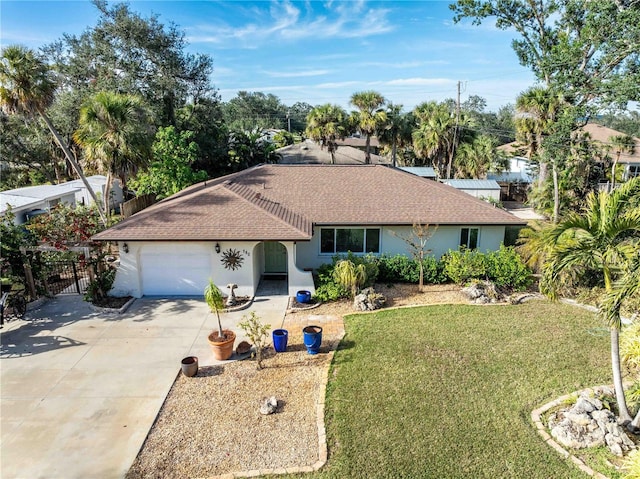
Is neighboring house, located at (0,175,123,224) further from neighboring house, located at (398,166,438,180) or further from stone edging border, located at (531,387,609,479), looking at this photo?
neighboring house, located at (398,166,438,180)

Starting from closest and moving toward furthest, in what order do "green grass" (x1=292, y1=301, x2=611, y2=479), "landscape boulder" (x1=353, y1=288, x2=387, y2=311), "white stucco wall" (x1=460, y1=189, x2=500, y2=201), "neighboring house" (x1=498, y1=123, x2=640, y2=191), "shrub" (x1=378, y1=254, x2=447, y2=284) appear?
"green grass" (x1=292, y1=301, x2=611, y2=479)
"landscape boulder" (x1=353, y1=288, x2=387, y2=311)
"shrub" (x1=378, y1=254, x2=447, y2=284)
"white stucco wall" (x1=460, y1=189, x2=500, y2=201)
"neighboring house" (x1=498, y1=123, x2=640, y2=191)

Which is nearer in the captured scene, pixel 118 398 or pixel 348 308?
pixel 118 398

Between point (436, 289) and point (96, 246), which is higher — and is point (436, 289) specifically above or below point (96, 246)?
below

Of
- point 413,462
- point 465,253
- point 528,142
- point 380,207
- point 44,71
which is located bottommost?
point 413,462

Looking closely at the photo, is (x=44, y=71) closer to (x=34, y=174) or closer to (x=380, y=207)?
(x=380, y=207)

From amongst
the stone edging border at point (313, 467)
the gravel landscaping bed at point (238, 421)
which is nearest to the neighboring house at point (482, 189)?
the gravel landscaping bed at point (238, 421)

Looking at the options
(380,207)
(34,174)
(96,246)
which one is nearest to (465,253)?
(380,207)

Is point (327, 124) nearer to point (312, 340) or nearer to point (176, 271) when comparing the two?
point (176, 271)

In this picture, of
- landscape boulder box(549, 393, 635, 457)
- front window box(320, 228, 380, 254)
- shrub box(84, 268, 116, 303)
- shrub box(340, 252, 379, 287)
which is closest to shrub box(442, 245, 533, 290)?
shrub box(340, 252, 379, 287)
